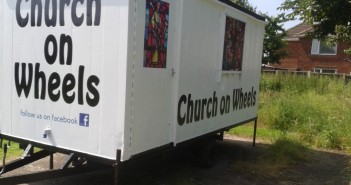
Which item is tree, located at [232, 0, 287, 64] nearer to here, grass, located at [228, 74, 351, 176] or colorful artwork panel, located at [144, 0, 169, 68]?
grass, located at [228, 74, 351, 176]

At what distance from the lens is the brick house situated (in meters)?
30.3

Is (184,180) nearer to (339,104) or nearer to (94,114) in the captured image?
(94,114)

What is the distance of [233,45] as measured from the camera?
664 cm

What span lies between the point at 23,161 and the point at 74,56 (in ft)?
4.73

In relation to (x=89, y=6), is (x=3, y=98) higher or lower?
lower

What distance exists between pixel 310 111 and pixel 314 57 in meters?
22.9

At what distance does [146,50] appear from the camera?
13.7 feet

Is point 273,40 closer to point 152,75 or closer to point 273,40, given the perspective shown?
point 273,40

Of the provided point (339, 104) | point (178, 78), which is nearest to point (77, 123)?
point (178, 78)

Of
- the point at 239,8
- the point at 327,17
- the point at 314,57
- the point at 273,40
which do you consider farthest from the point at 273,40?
the point at 239,8

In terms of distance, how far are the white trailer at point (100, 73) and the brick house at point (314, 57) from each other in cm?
2653

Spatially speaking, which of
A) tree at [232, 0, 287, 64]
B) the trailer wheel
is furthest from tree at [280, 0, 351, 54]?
tree at [232, 0, 287, 64]

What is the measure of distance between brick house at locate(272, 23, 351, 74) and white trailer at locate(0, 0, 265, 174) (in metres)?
26.5

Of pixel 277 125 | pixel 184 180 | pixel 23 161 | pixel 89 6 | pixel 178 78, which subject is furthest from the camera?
pixel 277 125
